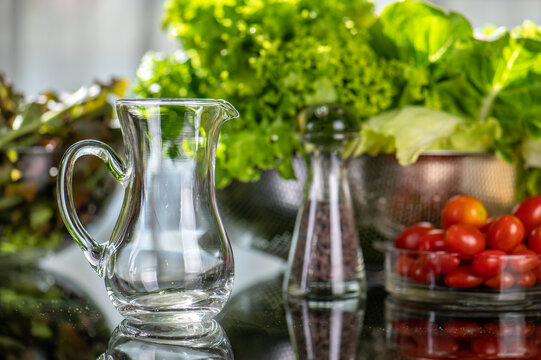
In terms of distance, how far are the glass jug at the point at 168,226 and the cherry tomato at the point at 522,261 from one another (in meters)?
0.34

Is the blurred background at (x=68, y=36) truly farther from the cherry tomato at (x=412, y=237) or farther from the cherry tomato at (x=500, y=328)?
the cherry tomato at (x=500, y=328)

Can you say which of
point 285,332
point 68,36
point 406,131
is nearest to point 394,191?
point 406,131

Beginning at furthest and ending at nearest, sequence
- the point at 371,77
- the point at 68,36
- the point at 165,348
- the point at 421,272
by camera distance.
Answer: the point at 68,36 < the point at 371,77 < the point at 421,272 < the point at 165,348

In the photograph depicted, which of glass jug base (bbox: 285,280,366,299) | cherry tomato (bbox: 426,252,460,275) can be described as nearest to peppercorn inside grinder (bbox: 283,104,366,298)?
glass jug base (bbox: 285,280,366,299)

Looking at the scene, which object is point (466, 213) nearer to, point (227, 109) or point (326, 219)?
point (326, 219)

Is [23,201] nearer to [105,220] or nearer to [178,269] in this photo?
[105,220]

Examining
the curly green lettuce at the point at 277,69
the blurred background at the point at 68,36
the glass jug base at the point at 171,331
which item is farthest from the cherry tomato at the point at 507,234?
the blurred background at the point at 68,36

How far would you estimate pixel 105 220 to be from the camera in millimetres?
1282

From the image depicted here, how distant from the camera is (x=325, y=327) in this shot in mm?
743

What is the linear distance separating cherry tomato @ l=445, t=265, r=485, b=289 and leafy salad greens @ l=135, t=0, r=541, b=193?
18 cm

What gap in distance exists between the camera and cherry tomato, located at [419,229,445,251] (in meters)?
0.85

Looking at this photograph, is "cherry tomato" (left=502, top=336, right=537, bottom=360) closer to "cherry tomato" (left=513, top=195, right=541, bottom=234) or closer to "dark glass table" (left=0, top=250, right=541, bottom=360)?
"dark glass table" (left=0, top=250, right=541, bottom=360)

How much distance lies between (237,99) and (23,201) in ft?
1.31

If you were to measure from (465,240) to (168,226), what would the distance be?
0.37 metres
